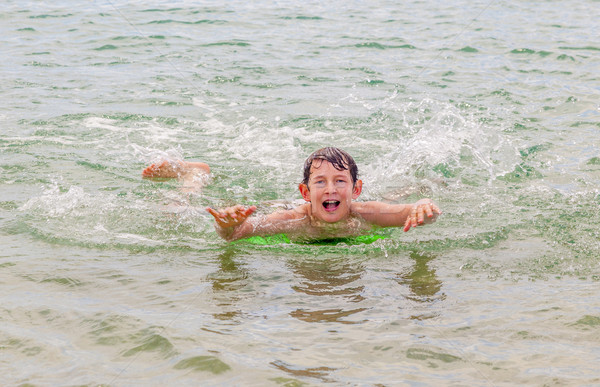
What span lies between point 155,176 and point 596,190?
14.8 feet

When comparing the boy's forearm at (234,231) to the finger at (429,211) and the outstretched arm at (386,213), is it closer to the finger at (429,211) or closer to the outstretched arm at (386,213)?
the outstretched arm at (386,213)

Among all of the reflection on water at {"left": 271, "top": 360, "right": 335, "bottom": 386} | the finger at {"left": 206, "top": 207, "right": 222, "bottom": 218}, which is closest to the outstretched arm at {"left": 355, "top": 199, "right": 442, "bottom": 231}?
the finger at {"left": 206, "top": 207, "right": 222, "bottom": 218}

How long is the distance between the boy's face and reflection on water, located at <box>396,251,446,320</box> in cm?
82

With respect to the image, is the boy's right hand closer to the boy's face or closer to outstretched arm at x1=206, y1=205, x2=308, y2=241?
outstretched arm at x1=206, y1=205, x2=308, y2=241

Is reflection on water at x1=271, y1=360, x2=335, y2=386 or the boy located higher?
the boy

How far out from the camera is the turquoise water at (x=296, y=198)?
402 centimetres

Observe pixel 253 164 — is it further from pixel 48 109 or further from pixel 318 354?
pixel 318 354

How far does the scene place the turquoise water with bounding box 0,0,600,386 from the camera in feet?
13.2

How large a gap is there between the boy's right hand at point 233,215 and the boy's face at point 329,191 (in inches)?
35.6

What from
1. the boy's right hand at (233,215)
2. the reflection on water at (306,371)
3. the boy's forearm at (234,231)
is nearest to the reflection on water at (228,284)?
the boy's forearm at (234,231)

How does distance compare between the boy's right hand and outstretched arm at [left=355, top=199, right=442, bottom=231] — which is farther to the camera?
outstretched arm at [left=355, top=199, right=442, bottom=231]

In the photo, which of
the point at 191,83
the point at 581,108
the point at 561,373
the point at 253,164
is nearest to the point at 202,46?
the point at 191,83

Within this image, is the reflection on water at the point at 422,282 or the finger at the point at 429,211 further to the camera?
the finger at the point at 429,211

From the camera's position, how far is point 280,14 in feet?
54.4
